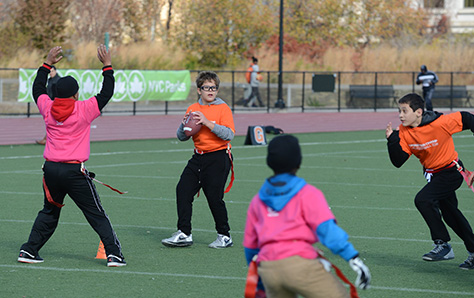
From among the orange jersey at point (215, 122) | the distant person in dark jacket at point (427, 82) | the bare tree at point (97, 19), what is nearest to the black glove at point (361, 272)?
the orange jersey at point (215, 122)

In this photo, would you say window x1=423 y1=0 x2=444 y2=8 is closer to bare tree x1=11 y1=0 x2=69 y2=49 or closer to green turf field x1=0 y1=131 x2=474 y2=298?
bare tree x1=11 y1=0 x2=69 y2=49

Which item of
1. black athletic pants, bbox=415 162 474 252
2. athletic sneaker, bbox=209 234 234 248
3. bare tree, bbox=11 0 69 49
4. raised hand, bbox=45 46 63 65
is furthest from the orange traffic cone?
bare tree, bbox=11 0 69 49

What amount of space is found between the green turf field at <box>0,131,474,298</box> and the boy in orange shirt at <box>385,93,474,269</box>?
34 centimetres

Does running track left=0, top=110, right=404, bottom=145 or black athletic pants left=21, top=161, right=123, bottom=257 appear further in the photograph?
running track left=0, top=110, right=404, bottom=145

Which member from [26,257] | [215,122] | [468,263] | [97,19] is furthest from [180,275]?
[97,19]

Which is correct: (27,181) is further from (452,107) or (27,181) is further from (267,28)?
(267,28)

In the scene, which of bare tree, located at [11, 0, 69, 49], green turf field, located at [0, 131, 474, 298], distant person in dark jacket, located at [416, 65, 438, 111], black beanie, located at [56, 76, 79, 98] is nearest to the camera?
green turf field, located at [0, 131, 474, 298]

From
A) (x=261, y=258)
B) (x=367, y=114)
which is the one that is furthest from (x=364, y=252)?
(x=367, y=114)

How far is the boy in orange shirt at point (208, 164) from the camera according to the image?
28.8 feet

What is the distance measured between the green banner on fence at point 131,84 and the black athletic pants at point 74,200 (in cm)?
1810

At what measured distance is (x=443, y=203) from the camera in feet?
27.0

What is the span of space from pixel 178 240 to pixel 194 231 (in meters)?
1.07

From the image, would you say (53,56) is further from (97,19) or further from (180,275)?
(97,19)

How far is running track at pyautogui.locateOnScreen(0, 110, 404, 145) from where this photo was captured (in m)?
22.8
